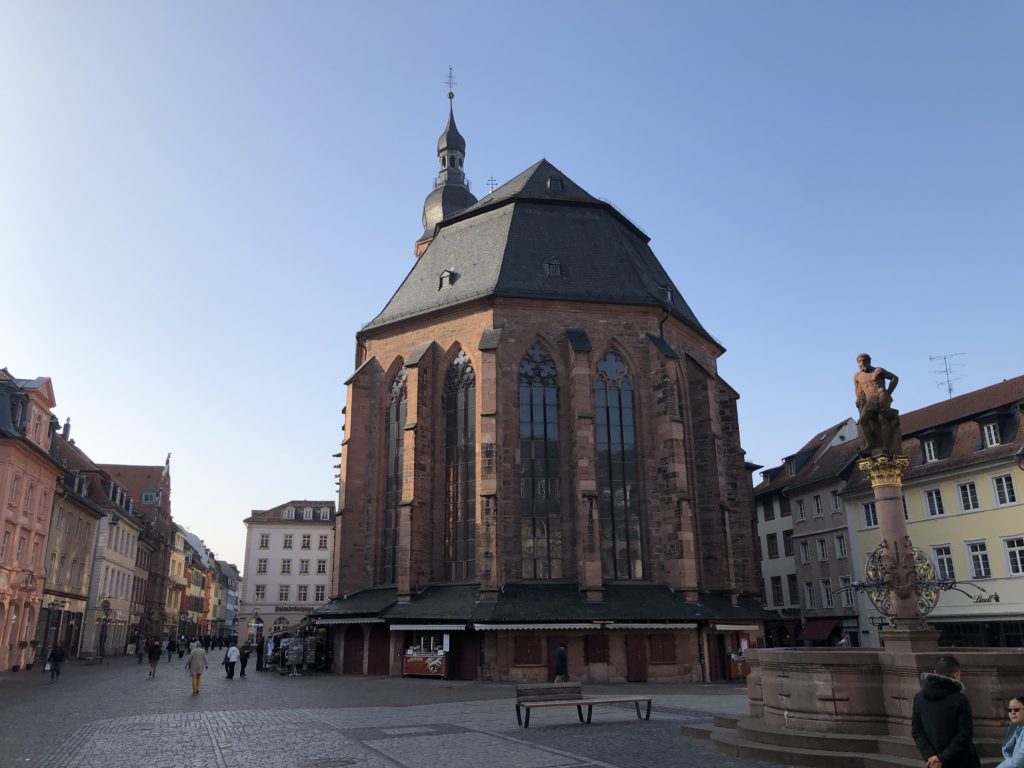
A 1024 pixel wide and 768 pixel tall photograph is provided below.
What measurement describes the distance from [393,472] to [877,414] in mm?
23228

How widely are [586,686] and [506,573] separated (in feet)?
15.7

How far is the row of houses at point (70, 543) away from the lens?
1321 inches

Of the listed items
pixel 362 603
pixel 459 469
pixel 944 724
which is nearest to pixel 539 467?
pixel 459 469

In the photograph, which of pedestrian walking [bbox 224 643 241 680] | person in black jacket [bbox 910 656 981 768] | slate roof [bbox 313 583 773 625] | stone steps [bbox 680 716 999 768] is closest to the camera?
person in black jacket [bbox 910 656 981 768]

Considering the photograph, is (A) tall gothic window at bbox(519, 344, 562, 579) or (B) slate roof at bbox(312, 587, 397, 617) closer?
(A) tall gothic window at bbox(519, 344, 562, 579)

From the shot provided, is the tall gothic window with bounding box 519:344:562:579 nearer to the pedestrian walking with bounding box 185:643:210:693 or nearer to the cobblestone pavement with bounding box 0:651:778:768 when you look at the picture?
the cobblestone pavement with bounding box 0:651:778:768

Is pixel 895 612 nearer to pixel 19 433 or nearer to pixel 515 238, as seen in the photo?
pixel 515 238

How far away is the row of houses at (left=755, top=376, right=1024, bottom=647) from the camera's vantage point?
30.5 m

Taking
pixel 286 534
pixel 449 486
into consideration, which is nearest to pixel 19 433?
pixel 449 486

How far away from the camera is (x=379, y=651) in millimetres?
28828

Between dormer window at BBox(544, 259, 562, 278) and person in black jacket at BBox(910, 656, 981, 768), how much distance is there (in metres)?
26.1

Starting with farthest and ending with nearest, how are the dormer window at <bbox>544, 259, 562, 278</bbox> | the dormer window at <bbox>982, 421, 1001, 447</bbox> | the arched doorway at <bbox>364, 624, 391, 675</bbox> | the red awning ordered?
the red awning < the dormer window at <bbox>544, 259, 562, 278</bbox> < the dormer window at <bbox>982, 421, 1001, 447</bbox> < the arched doorway at <bbox>364, 624, 391, 675</bbox>

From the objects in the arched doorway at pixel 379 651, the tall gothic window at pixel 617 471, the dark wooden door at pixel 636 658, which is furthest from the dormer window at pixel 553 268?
the arched doorway at pixel 379 651

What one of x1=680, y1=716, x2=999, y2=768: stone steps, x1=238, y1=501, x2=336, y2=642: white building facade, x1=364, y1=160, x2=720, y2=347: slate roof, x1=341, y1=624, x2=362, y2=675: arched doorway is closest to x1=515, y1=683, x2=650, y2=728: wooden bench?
x1=680, y1=716, x2=999, y2=768: stone steps
